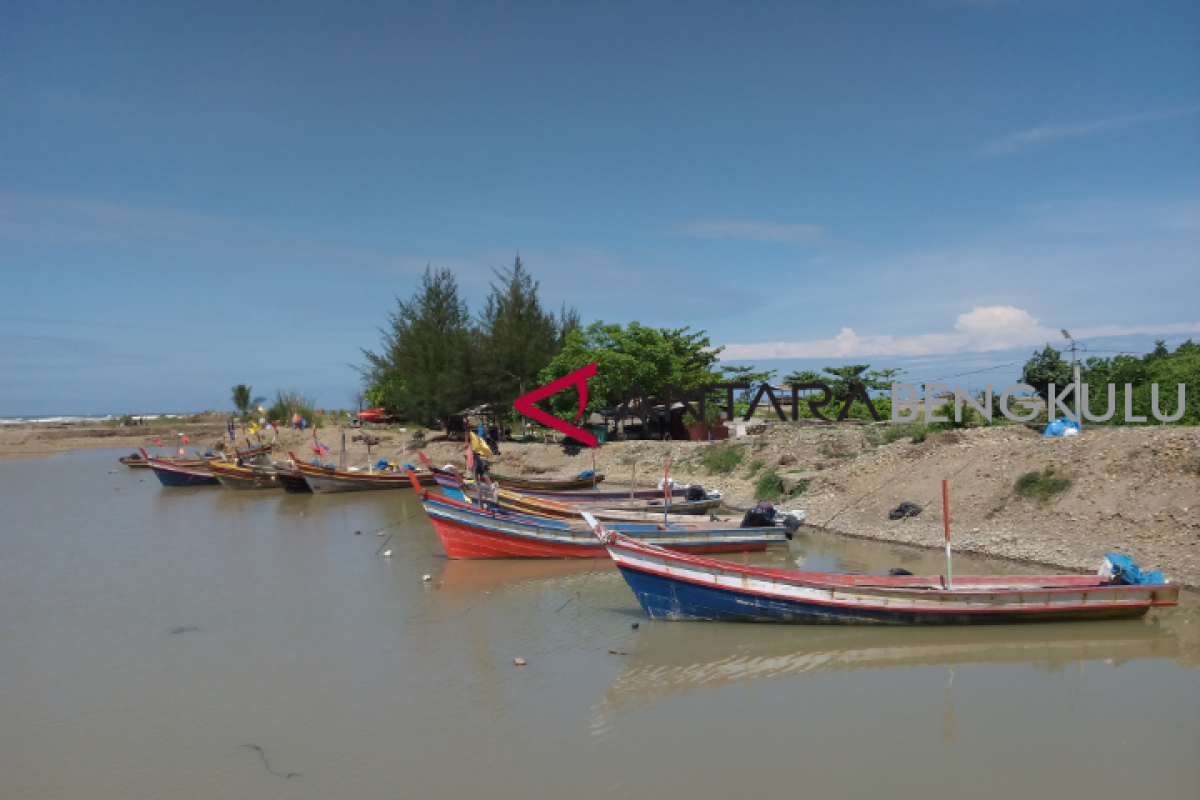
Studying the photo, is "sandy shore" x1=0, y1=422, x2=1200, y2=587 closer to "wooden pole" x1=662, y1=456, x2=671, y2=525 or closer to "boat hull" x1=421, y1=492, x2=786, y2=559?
"wooden pole" x1=662, y1=456, x2=671, y2=525

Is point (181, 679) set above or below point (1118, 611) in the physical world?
below

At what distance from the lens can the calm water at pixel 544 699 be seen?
22.4 ft

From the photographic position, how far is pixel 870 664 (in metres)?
9.29

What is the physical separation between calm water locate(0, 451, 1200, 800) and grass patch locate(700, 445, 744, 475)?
10.6 m

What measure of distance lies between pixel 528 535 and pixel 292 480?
1617cm

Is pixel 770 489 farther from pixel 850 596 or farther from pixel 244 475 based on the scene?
pixel 244 475

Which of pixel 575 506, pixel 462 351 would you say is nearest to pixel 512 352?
pixel 462 351

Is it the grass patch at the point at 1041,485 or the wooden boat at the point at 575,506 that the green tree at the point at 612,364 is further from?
the grass patch at the point at 1041,485

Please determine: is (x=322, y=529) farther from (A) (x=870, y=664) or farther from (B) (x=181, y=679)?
(A) (x=870, y=664)

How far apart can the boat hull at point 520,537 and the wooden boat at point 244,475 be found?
17.7 m

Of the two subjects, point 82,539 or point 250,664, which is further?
point 82,539

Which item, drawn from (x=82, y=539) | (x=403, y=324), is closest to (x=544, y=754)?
(x=82, y=539)

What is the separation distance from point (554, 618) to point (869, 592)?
4.46 meters

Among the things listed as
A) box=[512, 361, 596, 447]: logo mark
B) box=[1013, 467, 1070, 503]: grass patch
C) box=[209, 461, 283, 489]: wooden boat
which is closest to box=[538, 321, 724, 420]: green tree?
box=[512, 361, 596, 447]: logo mark
